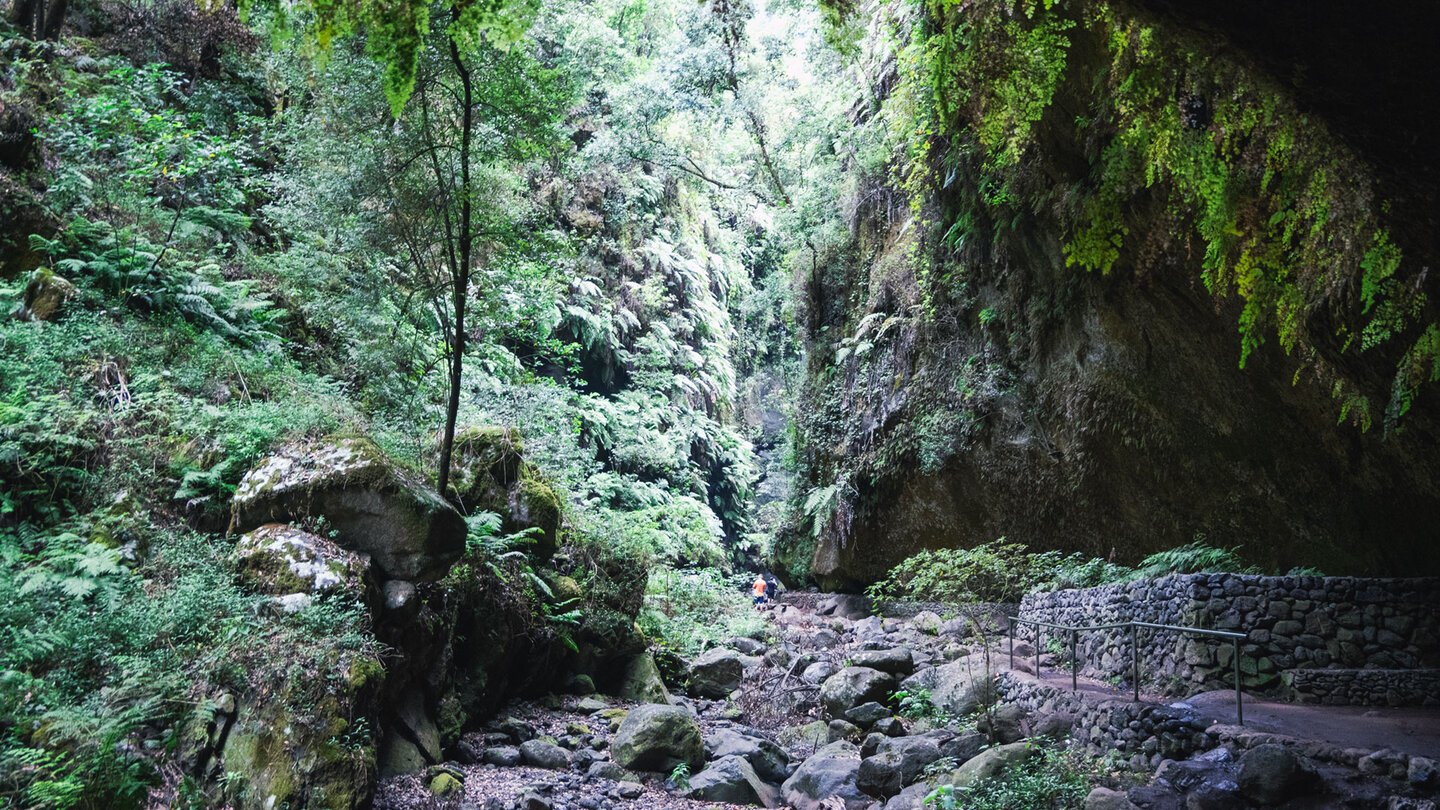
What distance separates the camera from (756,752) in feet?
25.4

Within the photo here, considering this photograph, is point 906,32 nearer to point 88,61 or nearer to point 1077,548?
point 1077,548

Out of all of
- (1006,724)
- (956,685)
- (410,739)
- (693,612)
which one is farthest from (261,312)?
(1006,724)

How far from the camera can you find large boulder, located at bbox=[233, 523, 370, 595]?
17.7ft

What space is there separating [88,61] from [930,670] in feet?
44.1

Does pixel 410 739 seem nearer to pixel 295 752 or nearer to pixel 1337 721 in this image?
pixel 295 752

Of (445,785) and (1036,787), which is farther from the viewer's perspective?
(445,785)

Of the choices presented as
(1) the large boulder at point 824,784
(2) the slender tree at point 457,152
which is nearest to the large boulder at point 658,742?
(1) the large boulder at point 824,784

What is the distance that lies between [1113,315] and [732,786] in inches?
288

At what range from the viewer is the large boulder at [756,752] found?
7.58 meters

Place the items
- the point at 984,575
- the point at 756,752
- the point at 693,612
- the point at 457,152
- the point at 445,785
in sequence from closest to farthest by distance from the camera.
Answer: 1. the point at 445,785
2. the point at 756,752
3. the point at 457,152
4. the point at 984,575
5. the point at 693,612

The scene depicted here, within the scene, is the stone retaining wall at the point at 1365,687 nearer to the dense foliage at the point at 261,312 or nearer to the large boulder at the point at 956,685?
the large boulder at the point at 956,685

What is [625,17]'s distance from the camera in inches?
782

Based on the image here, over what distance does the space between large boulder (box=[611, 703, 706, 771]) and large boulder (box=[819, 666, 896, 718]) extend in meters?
2.22

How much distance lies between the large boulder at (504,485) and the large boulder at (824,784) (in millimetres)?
3865
